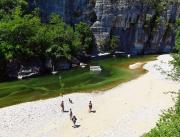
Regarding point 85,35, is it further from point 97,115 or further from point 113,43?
point 97,115

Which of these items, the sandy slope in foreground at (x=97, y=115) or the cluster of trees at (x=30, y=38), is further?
the cluster of trees at (x=30, y=38)

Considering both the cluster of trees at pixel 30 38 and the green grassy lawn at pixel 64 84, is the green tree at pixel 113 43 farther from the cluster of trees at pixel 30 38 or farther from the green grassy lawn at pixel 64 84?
the green grassy lawn at pixel 64 84

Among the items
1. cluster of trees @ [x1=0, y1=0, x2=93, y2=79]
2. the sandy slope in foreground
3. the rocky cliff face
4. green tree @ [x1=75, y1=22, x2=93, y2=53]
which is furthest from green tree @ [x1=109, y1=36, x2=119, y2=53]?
the sandy slope in foreground

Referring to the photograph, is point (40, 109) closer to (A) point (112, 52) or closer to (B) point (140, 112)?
(B) point (140, 112)

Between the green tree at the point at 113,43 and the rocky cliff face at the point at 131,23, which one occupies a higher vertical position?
the rocky cliff face at the point at 131,23

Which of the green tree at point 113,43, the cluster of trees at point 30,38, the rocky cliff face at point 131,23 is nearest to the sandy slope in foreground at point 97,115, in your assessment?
the cluster of trees at point 30,38

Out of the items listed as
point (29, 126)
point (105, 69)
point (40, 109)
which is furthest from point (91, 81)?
point (29, 126)

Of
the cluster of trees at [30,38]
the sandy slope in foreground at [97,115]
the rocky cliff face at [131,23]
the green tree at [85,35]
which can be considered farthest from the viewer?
the rocky cliff face at [131,23]
